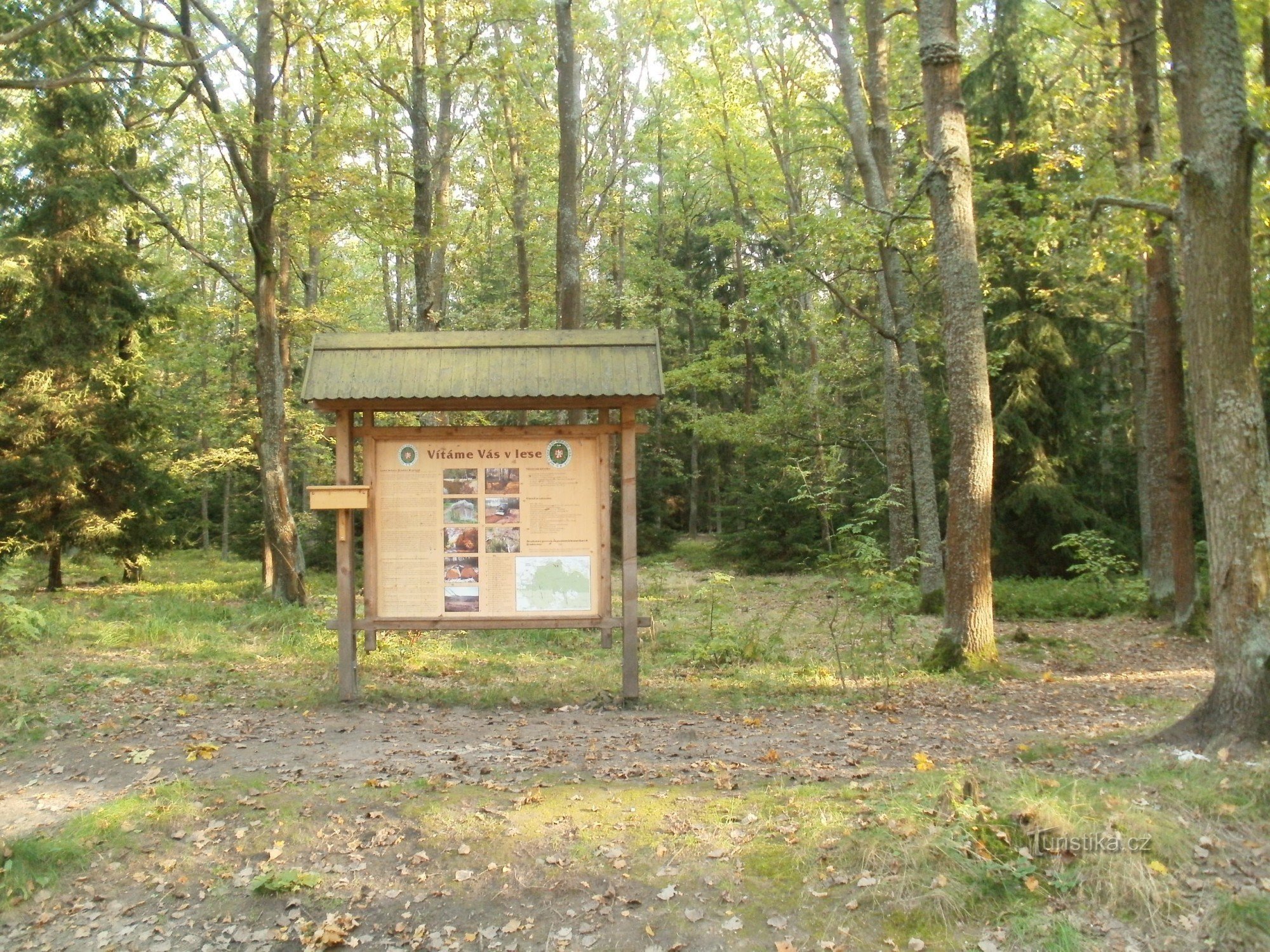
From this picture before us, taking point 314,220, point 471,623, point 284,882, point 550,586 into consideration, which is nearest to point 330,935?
point 284,882

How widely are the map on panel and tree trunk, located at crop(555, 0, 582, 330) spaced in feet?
21.0

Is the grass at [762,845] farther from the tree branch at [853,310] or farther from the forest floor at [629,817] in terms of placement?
the tree branch at [853,310]

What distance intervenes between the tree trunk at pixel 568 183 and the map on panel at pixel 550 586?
641cm

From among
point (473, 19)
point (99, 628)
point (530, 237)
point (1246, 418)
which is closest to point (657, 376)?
point (1246, 418)

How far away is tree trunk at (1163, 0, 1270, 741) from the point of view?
5.62m

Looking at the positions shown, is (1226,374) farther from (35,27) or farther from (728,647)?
(35,27)

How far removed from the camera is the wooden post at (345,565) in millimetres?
8375

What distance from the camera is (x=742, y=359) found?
89.0 feet

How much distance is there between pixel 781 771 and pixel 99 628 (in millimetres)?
10192

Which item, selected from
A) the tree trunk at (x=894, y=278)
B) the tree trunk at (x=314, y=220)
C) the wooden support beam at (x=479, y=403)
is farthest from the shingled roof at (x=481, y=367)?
the tree trunk at (x=314, y=220)

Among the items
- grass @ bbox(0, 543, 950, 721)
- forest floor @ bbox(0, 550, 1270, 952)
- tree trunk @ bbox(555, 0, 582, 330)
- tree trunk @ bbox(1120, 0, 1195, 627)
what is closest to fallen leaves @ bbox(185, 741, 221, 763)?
forest floor @ bbox(0, 550, 1270, 952)

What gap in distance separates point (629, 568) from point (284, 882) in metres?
4.33

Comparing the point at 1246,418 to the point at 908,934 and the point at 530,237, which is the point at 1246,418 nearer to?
the point at 908,934

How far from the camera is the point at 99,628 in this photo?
40.7ft
